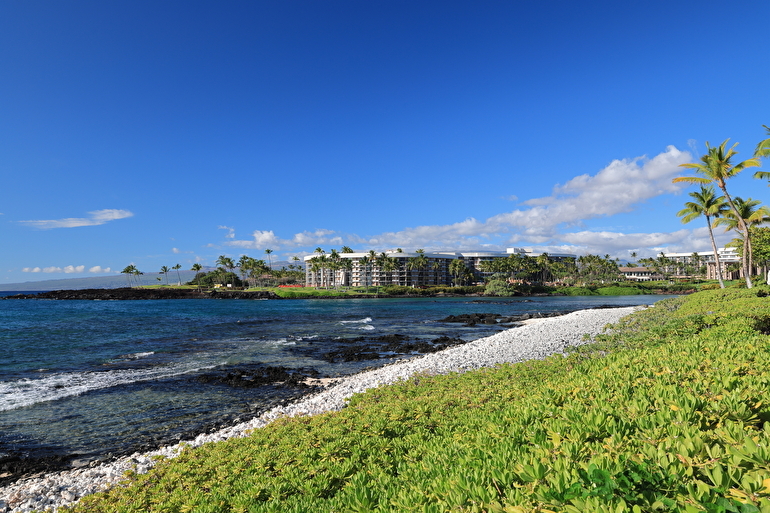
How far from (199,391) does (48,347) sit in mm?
21427

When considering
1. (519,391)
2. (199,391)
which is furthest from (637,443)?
(199,391)

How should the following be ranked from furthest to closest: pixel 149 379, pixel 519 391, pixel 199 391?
pixel 149 379 < pixel 199 391 < pixel 519 391

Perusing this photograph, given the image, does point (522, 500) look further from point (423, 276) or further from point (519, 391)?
point (423, 276)

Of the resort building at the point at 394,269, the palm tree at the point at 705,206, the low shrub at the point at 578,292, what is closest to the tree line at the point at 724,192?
the palm tree at the point at 705,206

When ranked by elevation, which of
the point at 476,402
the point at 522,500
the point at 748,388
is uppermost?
the point at 748,388

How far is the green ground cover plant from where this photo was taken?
337cm

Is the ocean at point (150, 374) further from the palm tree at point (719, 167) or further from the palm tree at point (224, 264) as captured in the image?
the palm tree at point (224, 264)

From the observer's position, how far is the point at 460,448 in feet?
19.1

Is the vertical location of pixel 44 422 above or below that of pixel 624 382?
below

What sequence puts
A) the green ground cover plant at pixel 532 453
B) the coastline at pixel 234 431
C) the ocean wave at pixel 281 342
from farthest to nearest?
the ocean wave at pixel 281 342 < the coastline at pixel 234 431 < the green ground cover plant at pixel 532 453

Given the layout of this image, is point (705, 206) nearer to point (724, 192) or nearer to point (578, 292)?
point (724, 192)

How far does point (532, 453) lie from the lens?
4.52 m

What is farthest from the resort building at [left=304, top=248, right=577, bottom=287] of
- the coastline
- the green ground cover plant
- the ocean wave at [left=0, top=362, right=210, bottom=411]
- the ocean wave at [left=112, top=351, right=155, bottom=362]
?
the green ground cover plant

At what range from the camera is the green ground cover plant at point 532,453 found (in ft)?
11.1
